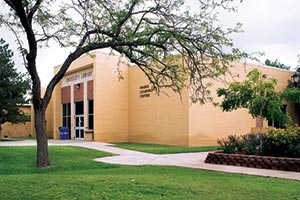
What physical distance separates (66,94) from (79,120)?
11.8 ft

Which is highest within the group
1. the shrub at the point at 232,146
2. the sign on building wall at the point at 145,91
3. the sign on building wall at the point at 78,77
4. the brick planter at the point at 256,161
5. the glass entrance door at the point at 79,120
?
the sign on building wall at the point at 78,77

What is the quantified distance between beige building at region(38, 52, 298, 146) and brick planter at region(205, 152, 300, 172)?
8.32 m

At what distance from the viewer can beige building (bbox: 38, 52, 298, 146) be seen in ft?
72.4

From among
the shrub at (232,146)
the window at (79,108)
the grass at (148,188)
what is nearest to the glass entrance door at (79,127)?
the window at (79,108)

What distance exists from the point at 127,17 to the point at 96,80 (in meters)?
15.5

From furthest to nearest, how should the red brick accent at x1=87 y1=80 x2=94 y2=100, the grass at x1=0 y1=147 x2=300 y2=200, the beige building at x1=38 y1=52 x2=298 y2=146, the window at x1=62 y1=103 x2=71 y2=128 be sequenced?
the window at x1=62 y1=103 x2=71 y2=128
the red brick accent at x1=87 y1=80 x2=94 y2=100
the beige building at x1=38 y1=52 x2=298 y2=146
the grass at x1=0 y1=147 x2=300 y2=200

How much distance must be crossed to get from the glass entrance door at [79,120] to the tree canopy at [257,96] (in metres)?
17.3

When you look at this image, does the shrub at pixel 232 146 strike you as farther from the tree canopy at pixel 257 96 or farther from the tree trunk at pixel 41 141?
the tree trunk at pixel 41 141

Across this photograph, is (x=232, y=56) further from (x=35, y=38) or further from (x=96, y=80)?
(x=96, y=80)

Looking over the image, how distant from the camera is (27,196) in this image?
6754 millimetres

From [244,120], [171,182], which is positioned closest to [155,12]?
[171,182]

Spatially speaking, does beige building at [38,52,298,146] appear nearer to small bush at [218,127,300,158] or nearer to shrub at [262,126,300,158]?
small bush at [218,127,300,158]

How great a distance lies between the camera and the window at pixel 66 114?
31850 millimetres

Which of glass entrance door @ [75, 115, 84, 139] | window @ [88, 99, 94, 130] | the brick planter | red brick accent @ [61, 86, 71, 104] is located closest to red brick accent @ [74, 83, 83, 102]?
red brick accent @ [61, 86, 71, 104]
